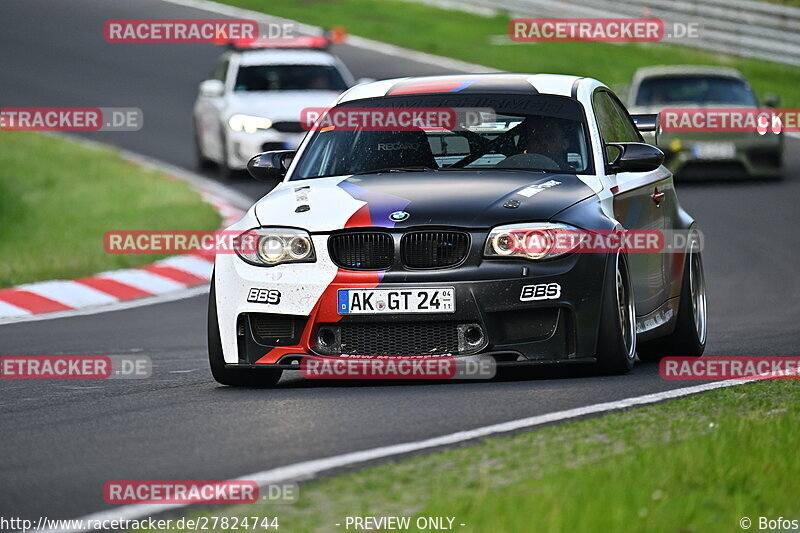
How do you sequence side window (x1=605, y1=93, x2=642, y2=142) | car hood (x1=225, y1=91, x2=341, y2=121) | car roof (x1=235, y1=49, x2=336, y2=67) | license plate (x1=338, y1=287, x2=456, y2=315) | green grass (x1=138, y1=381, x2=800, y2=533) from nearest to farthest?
1. green grass (x1=138, y1=381, x2=800, y2=533)
2. license plate (x1=338, y1=287, x2=456, y2=315)
3. side window (x1=605, y1=93, x2=642, y2=142)
4. car hood (x1=225, y1=91, x2=341, y2=121)
5. car roof (x1=235, y1=49, x2=336, y2=67)

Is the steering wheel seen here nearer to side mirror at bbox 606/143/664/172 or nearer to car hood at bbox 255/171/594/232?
car hood at bbox 255/171/594/232

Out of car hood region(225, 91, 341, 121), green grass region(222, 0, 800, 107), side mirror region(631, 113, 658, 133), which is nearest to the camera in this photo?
side mirror region(631, 113, 658, 133)

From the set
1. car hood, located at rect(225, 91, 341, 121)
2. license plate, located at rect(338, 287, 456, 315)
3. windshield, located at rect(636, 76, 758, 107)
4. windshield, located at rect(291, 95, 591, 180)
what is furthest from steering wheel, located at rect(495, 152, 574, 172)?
windshield, located at rect(636, 76, 758, 107)

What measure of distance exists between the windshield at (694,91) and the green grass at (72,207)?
614cm

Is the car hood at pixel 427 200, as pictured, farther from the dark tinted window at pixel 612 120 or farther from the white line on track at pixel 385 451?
the white line on track at pixel 385 451

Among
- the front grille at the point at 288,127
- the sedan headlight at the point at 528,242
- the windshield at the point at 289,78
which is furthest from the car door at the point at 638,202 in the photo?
the windshield at the point at 289,78

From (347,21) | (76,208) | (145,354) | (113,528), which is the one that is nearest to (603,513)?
(113,528)

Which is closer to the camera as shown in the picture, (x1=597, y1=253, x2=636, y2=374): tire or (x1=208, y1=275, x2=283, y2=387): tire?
(x1=597, y1=253, x2=636, y2=374): tire

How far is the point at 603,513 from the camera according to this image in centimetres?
502

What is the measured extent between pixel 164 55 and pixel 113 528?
27.6m

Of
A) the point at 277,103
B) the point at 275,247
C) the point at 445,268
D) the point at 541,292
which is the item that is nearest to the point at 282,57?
the point at 277,103

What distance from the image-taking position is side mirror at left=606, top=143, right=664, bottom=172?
359 inches

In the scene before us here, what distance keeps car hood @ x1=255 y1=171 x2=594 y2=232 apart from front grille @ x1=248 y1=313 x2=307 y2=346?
1.44 ft

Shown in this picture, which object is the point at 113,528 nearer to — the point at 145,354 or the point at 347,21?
the point at 145,354
